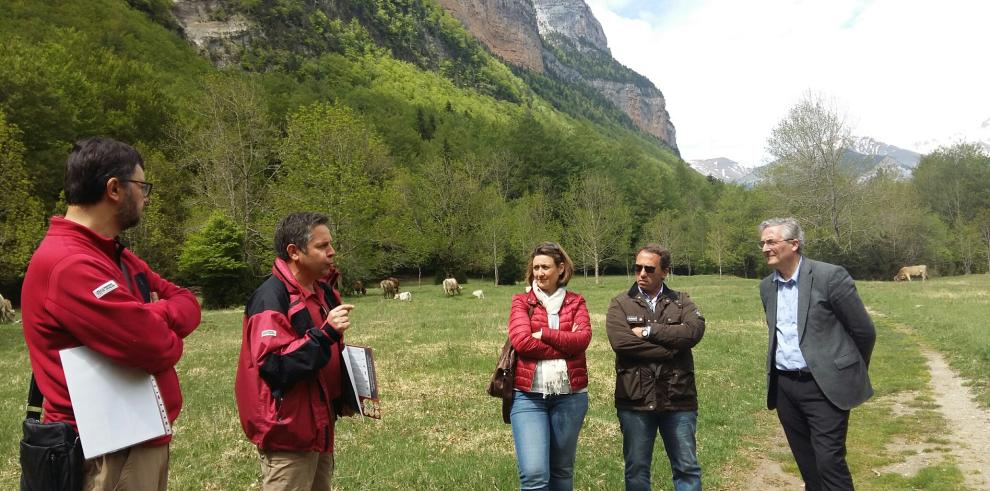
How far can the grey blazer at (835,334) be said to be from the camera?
15.4 feet

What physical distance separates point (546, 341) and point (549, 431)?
0.79 metres

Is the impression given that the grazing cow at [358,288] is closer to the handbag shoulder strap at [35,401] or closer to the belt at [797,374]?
the belt at [797,374]

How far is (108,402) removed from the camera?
2.56 meters

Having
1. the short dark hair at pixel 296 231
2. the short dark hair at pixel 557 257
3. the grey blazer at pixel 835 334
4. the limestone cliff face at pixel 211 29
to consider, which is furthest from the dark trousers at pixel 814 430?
the limestone cliff face at pixel 211 29

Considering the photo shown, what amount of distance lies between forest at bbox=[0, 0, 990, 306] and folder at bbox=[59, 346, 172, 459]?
90.5 ft

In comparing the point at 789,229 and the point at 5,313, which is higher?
the point at 789,229

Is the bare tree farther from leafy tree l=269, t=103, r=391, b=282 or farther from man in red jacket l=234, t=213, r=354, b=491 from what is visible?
man in red jacket l=234, t=213, r=354, b=491

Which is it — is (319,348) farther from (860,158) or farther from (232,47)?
(232,47)

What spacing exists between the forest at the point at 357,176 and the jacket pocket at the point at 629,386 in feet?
92.1

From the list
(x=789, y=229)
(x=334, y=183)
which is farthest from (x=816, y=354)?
(x=334, y=183)

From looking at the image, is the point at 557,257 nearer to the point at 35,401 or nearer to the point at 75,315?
the point at 75,315

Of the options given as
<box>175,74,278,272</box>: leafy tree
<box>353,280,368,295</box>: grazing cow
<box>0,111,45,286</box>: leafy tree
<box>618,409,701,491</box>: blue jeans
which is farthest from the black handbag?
<box>353,280,368,295</box>: grazing cow

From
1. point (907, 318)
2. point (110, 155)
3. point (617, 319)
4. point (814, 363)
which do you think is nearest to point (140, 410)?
point (110, 155)

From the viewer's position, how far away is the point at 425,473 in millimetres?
6426
